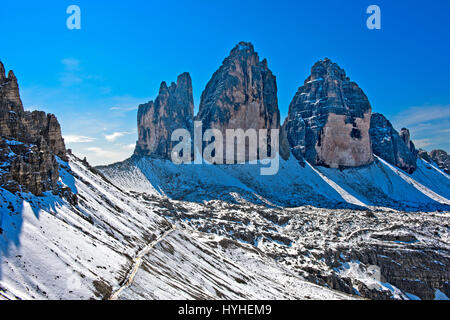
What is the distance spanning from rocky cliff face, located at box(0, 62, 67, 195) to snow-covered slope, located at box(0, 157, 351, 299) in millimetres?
2715

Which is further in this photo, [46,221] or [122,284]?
[46,221]

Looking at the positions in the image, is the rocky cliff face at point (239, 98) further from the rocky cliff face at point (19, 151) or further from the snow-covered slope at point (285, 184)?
the rocky cliff face at point (19, 151)

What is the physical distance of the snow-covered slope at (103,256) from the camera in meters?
25.7

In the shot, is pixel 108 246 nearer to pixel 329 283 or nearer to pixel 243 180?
pixel 329 283

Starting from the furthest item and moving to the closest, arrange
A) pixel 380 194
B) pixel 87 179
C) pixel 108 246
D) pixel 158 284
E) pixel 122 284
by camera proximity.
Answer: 1. pixel 380 194
2. pixel 87 179
3. pixel 108 246
4. pixel 158 284
5. pixel 122 284

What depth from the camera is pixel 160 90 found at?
195 metres

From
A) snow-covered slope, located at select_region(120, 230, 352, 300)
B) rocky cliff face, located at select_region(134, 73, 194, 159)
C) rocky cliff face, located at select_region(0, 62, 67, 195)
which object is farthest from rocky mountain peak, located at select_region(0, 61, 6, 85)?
rocky cliff face, located at select_region(134, 73, 194, 159)

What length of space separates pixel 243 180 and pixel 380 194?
7959 centimetres

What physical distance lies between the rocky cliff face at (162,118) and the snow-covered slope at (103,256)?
391 ft

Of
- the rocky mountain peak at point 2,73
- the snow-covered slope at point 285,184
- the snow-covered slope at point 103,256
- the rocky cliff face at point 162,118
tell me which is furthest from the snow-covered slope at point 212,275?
the rocky cliff face at point 162,118

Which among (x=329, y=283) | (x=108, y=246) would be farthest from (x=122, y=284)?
(x=329, y=283)

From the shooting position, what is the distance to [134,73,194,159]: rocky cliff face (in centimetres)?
18625

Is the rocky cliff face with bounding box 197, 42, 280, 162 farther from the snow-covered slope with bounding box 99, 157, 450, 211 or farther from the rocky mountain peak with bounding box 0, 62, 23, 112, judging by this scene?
the rocky mountain peak with bounding box 0, 62, 23, 112

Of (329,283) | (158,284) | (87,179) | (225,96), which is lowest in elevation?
(329,283)
